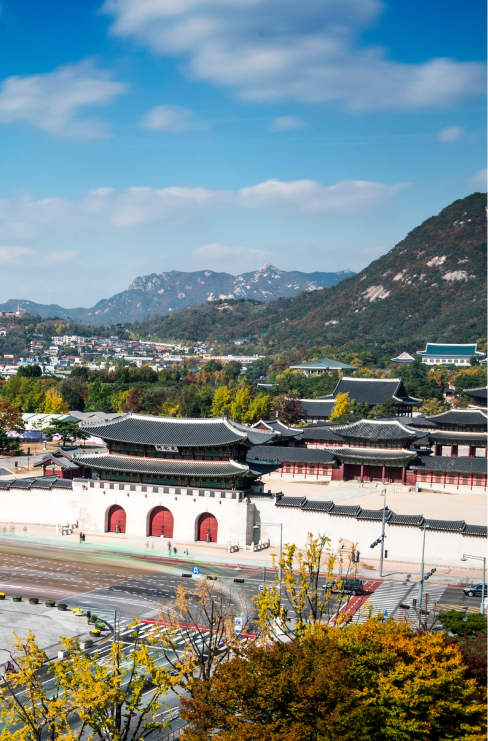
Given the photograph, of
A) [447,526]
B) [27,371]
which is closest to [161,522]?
[447,526]

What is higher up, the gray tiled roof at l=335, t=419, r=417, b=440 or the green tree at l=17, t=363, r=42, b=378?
the green tree at l=17, t=363, r=42, b=378

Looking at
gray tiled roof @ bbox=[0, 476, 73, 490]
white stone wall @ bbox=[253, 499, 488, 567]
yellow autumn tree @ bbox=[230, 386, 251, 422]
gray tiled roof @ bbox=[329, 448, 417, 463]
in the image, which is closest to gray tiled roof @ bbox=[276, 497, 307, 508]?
white stone wall @ bbox=[253, 499, 488, 567]

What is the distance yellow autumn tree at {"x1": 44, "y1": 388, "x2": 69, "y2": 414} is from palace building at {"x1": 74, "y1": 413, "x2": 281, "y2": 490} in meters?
64.3

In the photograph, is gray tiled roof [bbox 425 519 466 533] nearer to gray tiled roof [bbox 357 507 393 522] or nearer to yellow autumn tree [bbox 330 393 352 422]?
gray tiled roof [bbox 357 507 393 522]

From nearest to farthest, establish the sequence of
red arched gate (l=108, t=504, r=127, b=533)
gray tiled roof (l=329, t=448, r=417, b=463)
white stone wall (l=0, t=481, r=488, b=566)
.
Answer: white stone wall (l=0, t=481, r=488, b=566), red arched gate (l=108, t=504, r=127, b=533), gray tiled roof (l=329, t=448, r=417, b=463)

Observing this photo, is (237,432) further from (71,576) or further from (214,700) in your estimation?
(214,700)

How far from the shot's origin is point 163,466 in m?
56.1

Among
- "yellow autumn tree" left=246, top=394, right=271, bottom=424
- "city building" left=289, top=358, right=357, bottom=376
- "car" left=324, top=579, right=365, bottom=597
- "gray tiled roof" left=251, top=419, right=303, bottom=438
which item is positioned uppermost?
"city building" left=289, top=358, right=357, bottom=376

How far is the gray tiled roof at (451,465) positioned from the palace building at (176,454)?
2170cm

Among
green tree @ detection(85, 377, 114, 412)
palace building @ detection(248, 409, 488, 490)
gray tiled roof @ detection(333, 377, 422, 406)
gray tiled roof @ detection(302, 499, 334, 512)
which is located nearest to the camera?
gray tiled roof @ detection(302, 499, 334, 512)

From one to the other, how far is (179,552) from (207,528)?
9.81 ft

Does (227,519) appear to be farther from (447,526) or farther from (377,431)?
(377,431)

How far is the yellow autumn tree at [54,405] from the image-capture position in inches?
4769

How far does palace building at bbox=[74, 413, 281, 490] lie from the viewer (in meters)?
54.6
